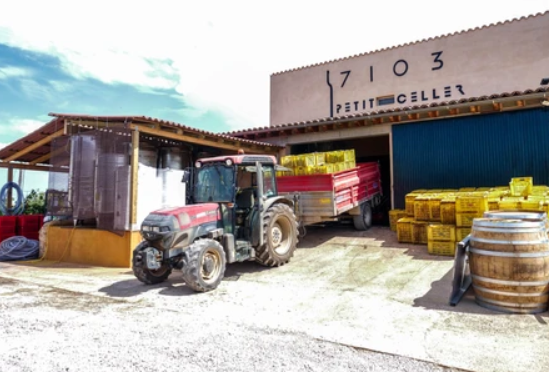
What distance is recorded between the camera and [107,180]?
8.57m

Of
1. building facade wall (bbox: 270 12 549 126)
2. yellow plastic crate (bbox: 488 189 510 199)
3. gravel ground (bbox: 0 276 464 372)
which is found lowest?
gravel ground (bbox: 0 276 464 372)

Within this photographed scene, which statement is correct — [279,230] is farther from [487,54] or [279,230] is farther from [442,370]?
[487,54]

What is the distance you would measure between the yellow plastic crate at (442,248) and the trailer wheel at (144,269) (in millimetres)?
5365

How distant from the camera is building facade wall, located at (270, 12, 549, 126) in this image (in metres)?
13.5

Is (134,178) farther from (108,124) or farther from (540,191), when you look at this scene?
(540,191)

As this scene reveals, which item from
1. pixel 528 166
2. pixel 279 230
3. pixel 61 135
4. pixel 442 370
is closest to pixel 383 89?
pixel 528 166

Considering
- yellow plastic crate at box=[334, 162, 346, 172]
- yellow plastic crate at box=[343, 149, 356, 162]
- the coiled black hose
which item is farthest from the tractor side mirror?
the coiled black hose

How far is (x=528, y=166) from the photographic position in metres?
8.52

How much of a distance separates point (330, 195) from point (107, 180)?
550 centimetres

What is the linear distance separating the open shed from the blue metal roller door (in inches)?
207

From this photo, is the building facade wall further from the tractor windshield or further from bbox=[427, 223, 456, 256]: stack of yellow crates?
the tractor windshield

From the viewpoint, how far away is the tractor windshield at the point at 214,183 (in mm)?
6484

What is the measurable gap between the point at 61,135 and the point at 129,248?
4.47 metres

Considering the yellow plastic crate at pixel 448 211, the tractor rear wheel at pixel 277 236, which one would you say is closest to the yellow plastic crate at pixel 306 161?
the tractor rear wheel at pixel 277 236
